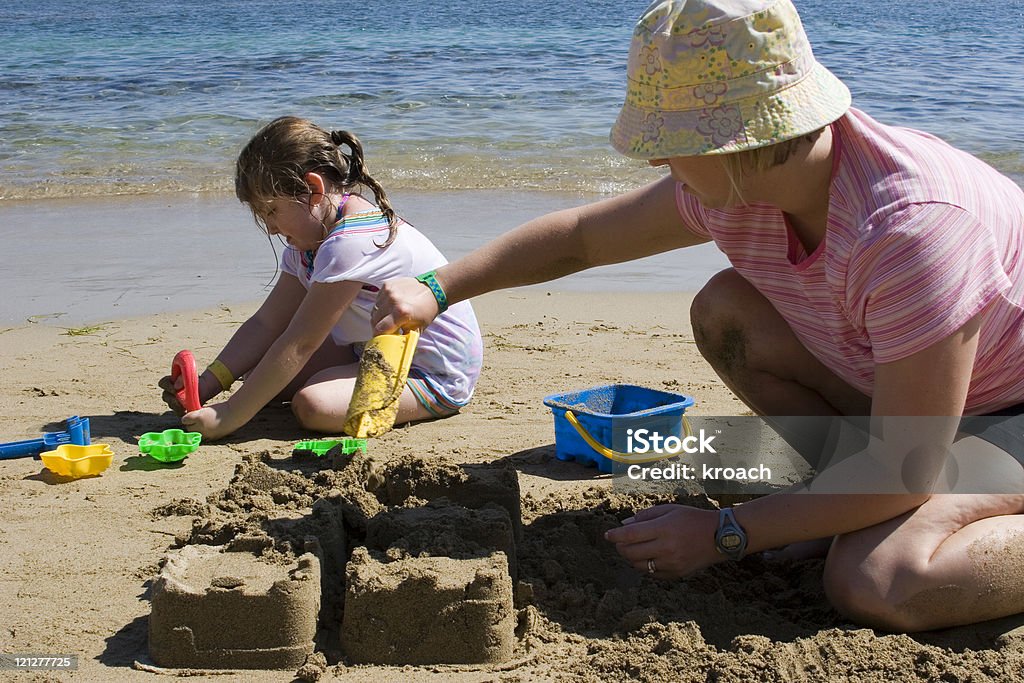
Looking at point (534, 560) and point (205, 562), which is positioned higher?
point (205, 562)

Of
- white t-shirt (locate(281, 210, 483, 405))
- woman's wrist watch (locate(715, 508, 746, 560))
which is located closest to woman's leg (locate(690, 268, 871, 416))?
woman's wrist watch (locate(715, 508, 746, 560))

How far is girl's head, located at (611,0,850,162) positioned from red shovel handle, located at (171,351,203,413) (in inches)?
88.2

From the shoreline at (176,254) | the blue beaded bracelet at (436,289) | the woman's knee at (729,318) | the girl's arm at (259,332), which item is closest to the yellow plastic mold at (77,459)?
the girl's arm at (259,332)

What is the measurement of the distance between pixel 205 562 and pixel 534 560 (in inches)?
31.5

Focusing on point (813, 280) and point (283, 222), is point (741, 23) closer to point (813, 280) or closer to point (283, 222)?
point (813, 280)

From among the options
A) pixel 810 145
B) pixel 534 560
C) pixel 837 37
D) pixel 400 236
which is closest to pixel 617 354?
pixel 400 236

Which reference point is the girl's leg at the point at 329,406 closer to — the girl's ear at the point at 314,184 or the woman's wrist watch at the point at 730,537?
the girl's ear at the point at 314,184

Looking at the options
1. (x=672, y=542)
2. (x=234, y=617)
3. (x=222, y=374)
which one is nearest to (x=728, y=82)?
(x=672, y=542)

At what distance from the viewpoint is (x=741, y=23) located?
200 centimetres

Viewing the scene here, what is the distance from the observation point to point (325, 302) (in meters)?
3.75

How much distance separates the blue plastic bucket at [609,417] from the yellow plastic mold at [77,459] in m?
1.42

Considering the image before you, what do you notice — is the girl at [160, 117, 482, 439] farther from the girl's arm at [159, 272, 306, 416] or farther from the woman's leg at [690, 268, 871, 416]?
the woman's leg at [690, 268, 871, 416]

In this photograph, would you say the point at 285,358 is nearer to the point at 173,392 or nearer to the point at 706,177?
the point at 173,392

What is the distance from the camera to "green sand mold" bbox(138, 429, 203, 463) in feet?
11.3
